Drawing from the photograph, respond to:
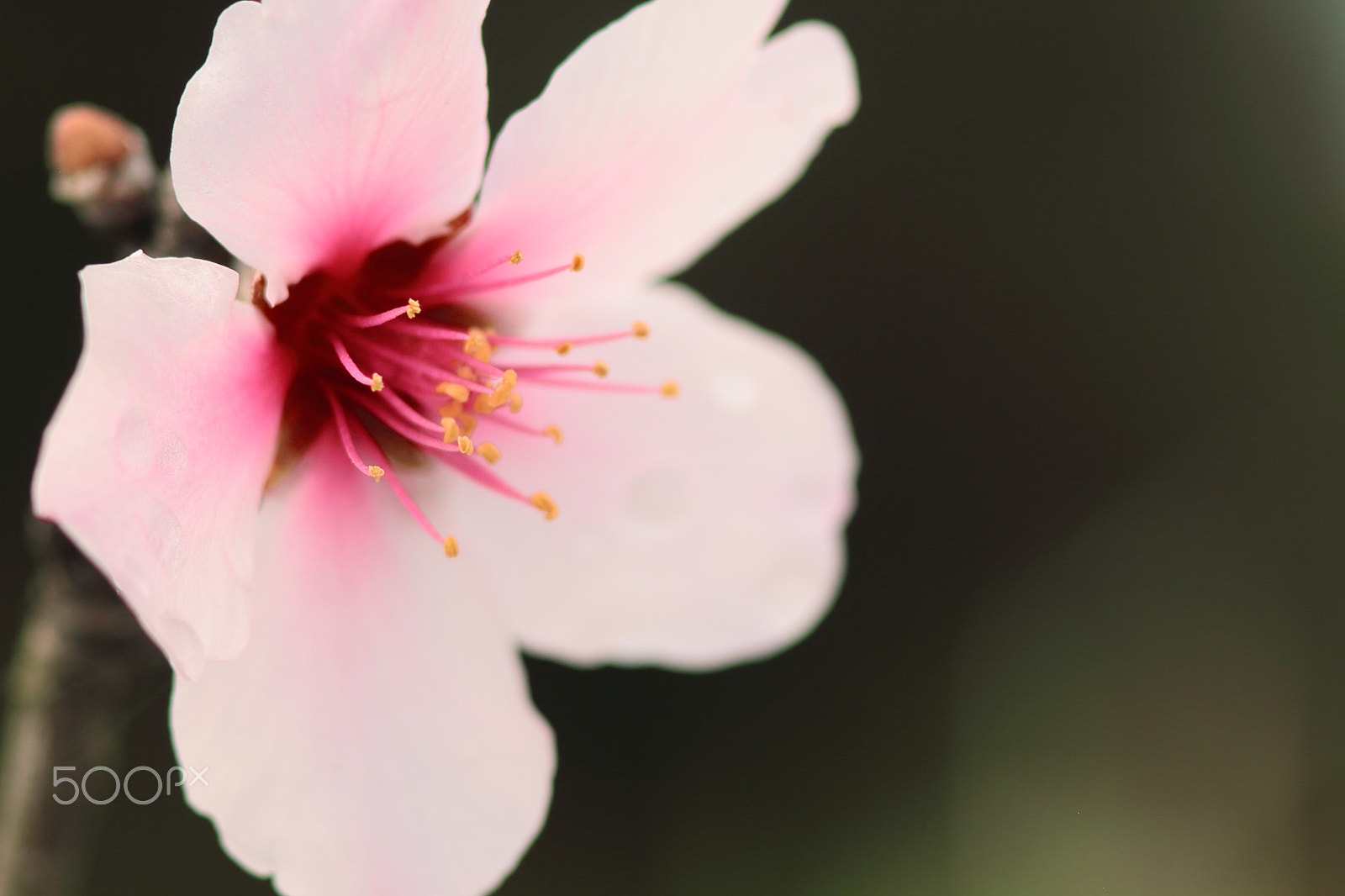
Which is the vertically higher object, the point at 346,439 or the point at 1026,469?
the point at 346,439

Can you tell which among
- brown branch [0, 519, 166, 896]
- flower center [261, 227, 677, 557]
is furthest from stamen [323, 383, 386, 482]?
brown branch [0, 519, 166, 896]

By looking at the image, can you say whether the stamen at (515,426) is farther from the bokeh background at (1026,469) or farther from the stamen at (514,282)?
the bokeh background at (1026,469)

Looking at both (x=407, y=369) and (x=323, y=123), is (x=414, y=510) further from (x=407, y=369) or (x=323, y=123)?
(x=323, y=123)

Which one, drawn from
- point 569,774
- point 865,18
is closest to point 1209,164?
point 865,18

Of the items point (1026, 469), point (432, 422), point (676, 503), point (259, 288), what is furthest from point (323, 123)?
point (1026, 469)

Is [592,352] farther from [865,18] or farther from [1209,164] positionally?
[1209,164]

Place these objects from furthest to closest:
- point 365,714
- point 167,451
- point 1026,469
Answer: point 1026,469 → point 365,714 → point 167,451
